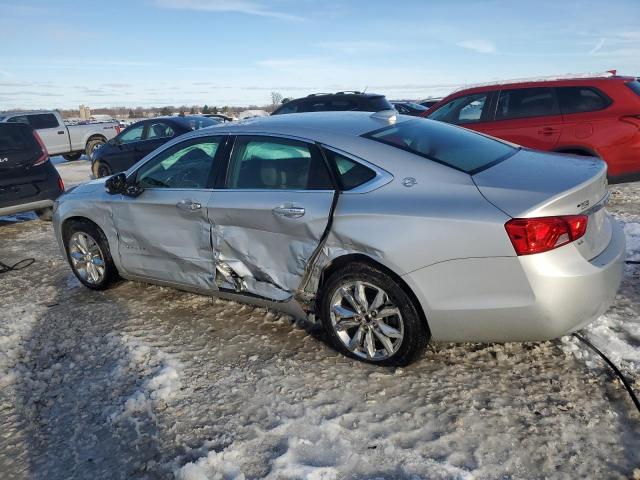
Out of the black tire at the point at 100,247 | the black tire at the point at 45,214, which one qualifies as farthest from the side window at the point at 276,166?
the black tire at the point at 45,214

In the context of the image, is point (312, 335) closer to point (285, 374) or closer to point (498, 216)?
point (285, 374)

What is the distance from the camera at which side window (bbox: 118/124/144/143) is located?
12.0 meters

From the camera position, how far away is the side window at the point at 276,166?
11.2ft

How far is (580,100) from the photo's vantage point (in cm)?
655

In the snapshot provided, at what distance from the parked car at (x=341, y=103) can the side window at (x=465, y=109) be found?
2867 millimetres

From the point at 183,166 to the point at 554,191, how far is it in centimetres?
276

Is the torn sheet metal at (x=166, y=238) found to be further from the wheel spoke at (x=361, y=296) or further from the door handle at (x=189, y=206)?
the wheel spoke at (x=361, y=296)

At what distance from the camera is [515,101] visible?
23.2 feet

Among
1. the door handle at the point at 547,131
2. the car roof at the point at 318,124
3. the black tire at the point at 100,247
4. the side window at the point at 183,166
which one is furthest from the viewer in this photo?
the door handle at the point at 547,131

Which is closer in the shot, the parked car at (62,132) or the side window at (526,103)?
the side window at (526,103)

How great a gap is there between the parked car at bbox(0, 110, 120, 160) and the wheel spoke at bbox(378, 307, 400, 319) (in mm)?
16320

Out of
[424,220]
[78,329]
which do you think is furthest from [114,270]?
[424,220]

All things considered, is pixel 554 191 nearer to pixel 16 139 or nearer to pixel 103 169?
pixel 16 139

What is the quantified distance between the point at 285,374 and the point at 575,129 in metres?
5.10
